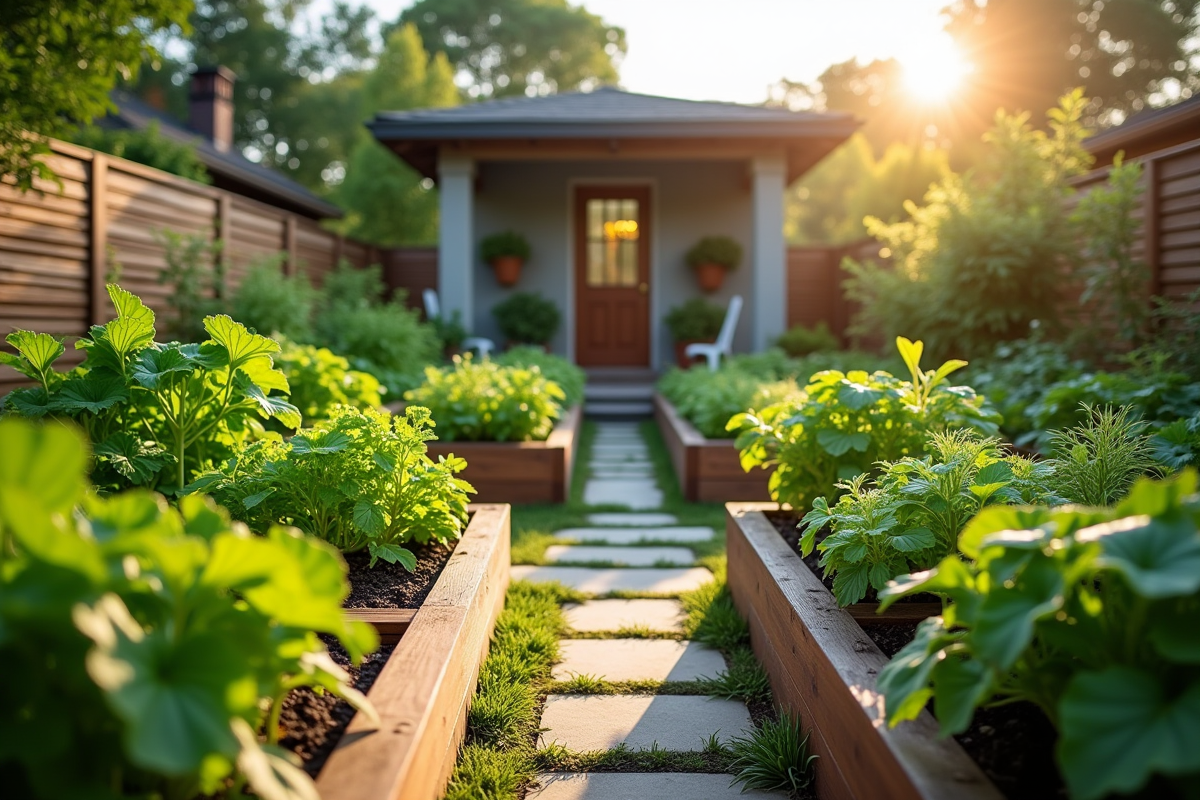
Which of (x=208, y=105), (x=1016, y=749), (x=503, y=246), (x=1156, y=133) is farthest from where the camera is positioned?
(x=208, y=105)

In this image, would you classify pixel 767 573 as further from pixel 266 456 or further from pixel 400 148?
pixel 400 148

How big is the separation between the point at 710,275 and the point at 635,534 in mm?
5990

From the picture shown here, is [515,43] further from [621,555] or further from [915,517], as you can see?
[915,517]

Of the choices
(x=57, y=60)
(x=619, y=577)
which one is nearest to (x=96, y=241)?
(x=57, y=60)

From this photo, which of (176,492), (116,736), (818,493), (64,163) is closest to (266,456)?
(176,492)

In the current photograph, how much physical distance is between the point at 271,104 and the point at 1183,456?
89.3 ft

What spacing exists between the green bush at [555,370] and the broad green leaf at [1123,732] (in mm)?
5124

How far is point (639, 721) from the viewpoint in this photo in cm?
195

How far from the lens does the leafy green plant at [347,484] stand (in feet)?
6.53

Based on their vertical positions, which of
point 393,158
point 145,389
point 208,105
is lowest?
point 145,389

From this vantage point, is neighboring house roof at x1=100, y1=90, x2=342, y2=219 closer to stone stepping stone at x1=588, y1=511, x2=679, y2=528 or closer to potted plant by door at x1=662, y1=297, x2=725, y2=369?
potted plant by door at x1=662, y1=297, x2=725, y2=369

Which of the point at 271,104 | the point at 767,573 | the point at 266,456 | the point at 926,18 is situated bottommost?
the point at 767,573

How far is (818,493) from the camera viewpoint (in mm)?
2635

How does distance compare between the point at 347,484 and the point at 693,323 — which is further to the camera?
the point at 693,323
